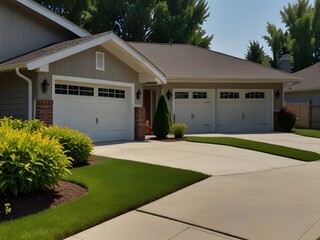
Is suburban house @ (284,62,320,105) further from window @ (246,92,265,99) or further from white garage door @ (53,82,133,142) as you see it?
white garage door @ (53,82,133,142)

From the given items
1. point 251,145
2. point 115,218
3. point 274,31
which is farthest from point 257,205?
point 274,31

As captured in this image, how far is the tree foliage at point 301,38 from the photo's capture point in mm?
40438

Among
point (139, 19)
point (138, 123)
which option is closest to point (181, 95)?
point (138, 123)

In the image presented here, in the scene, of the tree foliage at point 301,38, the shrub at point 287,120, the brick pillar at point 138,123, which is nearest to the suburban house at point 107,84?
the brick pillar at point 138,123

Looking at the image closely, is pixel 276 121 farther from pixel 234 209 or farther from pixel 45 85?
pixel 234 209

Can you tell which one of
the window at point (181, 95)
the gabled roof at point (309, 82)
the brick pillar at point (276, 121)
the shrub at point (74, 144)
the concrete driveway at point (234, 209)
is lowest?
the concrete driveway at point (234, 209)

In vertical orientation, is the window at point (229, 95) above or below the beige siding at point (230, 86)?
below

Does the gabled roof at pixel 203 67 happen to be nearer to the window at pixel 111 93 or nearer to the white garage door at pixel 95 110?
the window at pixel 111 93

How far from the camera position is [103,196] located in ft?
18.0

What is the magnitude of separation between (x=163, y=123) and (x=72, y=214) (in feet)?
33.7

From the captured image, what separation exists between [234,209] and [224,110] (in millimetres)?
14579

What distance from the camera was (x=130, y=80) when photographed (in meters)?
13.9

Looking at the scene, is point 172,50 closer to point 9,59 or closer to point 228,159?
point 9,59

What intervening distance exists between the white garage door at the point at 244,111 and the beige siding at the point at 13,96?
36.1 feet
